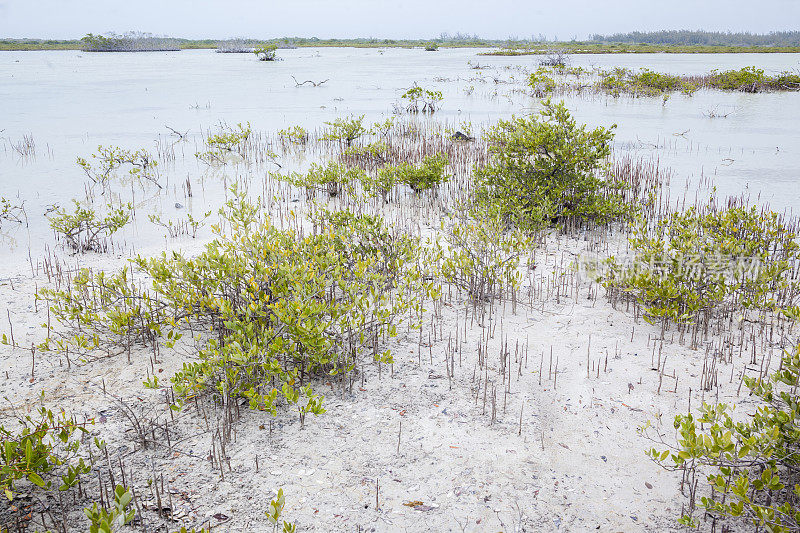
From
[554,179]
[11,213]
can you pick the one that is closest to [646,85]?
[554,179]

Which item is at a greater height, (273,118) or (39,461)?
(273,118)

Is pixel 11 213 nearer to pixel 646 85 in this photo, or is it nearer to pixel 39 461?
pixel 39 461

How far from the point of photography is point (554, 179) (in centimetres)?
682

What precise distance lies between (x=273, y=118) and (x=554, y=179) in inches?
476

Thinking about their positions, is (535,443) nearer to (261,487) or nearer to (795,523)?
(795,523)

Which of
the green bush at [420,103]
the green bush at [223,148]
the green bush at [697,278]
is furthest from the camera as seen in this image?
the green bush at [420,103]

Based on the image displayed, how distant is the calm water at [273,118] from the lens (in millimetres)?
8789

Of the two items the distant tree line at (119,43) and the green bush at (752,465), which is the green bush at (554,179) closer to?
the green bush at (752,465)

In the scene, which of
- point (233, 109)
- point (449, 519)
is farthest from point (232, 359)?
point (233, 109)

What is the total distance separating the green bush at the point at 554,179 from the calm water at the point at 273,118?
3060mm

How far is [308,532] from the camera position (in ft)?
8.16

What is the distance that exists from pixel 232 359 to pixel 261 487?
Result: 773mm

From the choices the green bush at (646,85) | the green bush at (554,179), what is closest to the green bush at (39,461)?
the green bush at (554,179)

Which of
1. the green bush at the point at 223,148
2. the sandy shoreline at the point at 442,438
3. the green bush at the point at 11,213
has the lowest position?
the sandy shoreline at the point at 442,438
